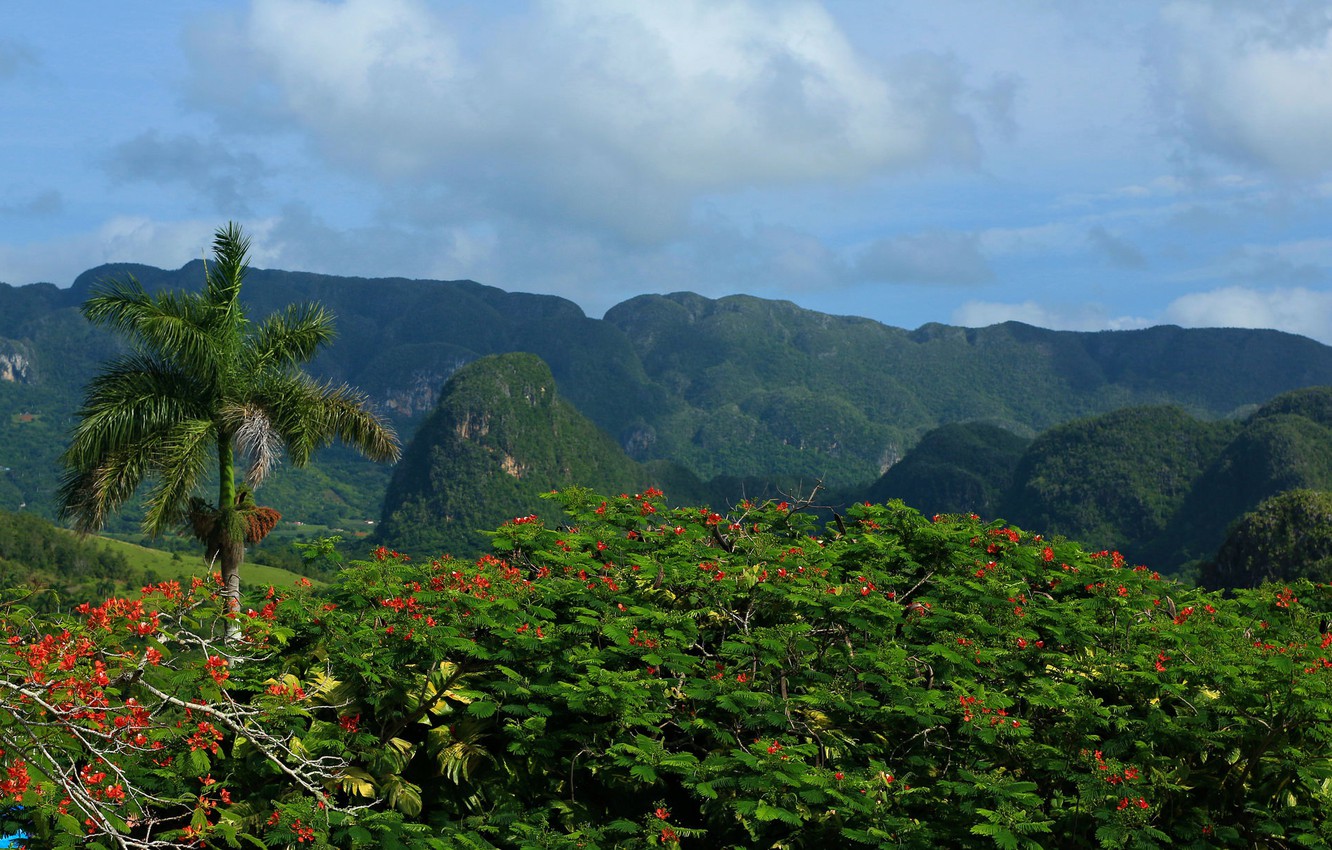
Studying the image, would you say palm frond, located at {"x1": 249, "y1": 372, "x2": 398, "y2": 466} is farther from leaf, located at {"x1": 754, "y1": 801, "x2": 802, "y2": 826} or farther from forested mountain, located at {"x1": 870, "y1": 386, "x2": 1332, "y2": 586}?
forested mountain, located at {"x1": 870, "y1": 386, "x2": 1332, "y2": 586}

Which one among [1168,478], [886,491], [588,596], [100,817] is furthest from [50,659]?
[886,491]

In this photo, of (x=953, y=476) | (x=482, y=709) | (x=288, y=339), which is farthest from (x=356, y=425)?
(x=953, y=476)

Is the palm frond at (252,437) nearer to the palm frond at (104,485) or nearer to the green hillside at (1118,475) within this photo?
the palm frond at (104,485)

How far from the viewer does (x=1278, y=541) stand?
233ft

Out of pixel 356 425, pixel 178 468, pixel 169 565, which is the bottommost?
pixel 169 565

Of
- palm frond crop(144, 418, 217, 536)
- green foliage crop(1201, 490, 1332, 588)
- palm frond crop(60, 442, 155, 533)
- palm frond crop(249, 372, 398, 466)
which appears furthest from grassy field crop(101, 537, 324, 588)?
palm frond crop(144, 418, 217, 536)

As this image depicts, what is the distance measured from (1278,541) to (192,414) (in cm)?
7179

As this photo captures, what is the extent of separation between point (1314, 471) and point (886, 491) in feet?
242

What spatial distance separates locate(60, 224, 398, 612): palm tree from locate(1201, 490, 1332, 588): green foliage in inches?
2590

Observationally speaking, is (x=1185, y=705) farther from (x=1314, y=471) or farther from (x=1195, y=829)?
(x=1314, y=471)

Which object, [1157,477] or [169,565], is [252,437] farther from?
[1157,477]

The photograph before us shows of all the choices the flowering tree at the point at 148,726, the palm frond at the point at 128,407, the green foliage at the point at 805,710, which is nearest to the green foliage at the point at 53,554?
the palm frond at the point at 128,407

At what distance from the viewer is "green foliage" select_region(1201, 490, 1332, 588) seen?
69.2 meters

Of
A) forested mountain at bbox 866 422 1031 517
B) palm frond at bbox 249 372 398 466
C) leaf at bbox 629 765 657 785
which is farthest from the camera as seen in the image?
forested mountain at bbox 866 422 1031 517
